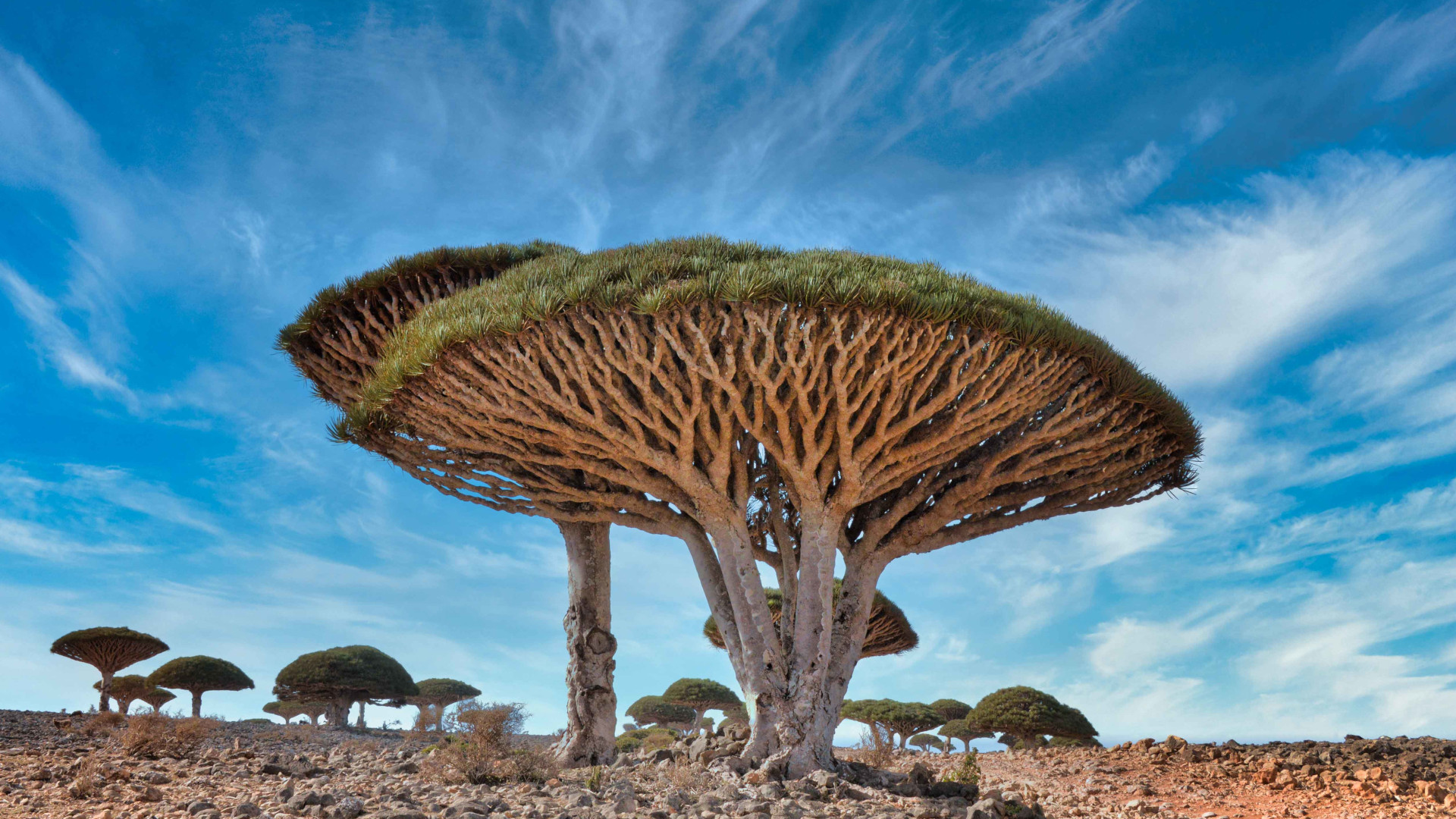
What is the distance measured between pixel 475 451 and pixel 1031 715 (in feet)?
53.1

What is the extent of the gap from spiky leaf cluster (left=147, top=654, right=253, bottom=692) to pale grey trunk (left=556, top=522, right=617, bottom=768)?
20186 mm

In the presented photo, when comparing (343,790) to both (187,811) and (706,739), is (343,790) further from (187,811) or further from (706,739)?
(706,739)

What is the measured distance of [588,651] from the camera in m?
12.0

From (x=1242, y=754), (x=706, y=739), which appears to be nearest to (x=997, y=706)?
(x=1242, y=754)

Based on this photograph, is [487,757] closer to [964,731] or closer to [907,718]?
[964,731]

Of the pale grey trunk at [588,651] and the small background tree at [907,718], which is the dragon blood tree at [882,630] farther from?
the small background tree at [907,718]

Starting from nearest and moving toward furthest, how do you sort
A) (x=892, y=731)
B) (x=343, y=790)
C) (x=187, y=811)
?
1. (x=187, y=811)
2. (x=343, y=790)
3. (x=892, y=731)

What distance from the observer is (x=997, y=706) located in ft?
73.7

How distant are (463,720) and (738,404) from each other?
4.86 m

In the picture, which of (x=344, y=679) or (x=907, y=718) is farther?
(x=907, y=718)

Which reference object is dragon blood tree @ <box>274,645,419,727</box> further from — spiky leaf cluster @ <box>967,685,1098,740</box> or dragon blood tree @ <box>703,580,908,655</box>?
spiky leaf cluster @ <box>967,685,1098,740</box>

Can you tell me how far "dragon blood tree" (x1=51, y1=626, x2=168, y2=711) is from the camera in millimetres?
21734

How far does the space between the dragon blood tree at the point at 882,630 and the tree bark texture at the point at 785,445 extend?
687 cm

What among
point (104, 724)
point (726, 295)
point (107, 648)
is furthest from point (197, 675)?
point (726, 295)
